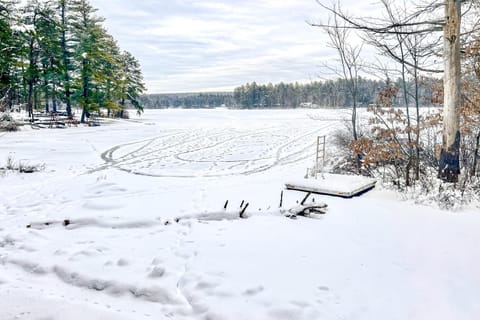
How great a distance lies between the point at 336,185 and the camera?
711 centimetres

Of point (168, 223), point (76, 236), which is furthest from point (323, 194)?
point (76, 236)

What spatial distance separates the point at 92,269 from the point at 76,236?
126 centimetres

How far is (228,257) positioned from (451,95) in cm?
580

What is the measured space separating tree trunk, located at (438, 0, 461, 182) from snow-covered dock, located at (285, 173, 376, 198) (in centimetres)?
148

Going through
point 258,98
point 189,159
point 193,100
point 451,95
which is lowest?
point 189,159

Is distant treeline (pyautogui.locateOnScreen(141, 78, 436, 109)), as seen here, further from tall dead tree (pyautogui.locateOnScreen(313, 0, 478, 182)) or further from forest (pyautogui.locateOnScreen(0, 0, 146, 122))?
tall dead tree (pyautogui.locateOnScreen(313, 0, 478, 182))

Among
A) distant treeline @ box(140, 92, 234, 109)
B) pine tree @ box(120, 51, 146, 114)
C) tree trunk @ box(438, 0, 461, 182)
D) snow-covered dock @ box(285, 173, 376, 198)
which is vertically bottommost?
snow-covered dock @ box(285, 173, 376, 198)

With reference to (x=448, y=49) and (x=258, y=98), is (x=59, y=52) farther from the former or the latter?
(x=258, y=98)

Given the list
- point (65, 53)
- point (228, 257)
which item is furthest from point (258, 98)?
point (228, 257)

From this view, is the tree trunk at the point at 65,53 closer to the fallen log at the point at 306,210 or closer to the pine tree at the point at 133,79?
the pine tree at the point at 133,79

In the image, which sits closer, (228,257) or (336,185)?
(228,257)

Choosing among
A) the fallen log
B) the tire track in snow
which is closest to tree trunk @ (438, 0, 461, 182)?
Result: the fallen log

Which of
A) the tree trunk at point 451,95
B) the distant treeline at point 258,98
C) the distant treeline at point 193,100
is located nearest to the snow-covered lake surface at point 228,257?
the tree trunk at point 451,95

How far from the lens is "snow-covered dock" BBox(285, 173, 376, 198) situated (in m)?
6.76
